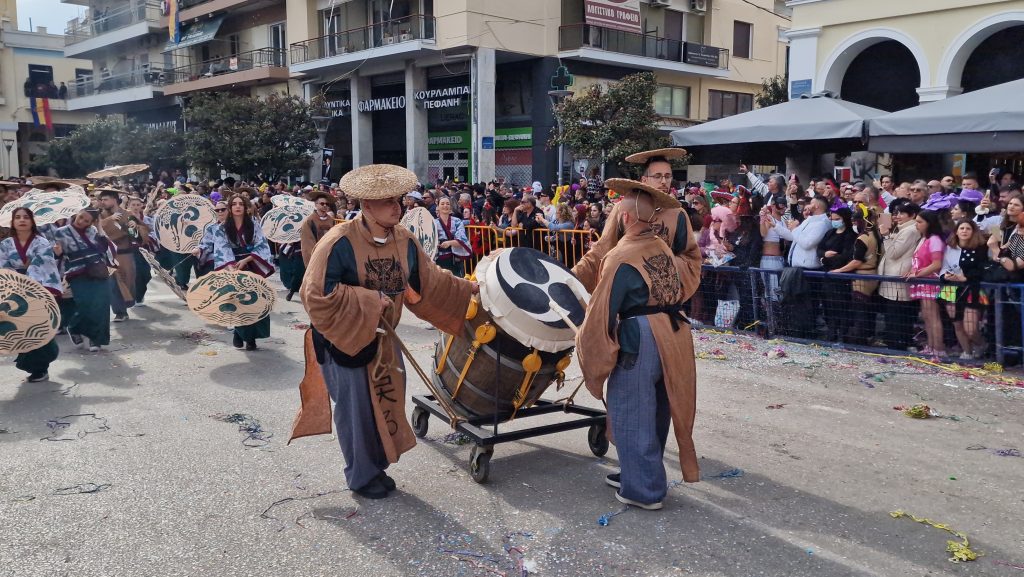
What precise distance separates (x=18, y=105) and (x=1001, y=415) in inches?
2031

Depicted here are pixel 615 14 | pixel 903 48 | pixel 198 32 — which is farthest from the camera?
pixel 198 32

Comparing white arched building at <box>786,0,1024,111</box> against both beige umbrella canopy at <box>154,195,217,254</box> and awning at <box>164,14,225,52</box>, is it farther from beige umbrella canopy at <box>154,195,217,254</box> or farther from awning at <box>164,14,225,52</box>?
awning at <box>164,14,225,52</box>

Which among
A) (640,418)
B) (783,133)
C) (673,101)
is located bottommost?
(640,418)

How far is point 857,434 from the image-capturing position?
588 cm

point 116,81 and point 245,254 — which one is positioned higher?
point 116,81

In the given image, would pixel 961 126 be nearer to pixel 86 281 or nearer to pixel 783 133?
pixel 783 133

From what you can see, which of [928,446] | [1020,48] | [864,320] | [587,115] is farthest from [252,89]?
[928,446]

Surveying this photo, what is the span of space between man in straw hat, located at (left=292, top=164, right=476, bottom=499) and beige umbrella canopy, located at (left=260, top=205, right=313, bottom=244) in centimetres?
735

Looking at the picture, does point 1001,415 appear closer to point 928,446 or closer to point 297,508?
point 928,446

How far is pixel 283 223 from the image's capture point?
39.5 ft

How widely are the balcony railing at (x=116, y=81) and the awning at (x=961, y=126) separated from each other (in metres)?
35.6

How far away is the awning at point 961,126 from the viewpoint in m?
8.77

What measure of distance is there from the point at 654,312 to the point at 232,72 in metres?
32.9

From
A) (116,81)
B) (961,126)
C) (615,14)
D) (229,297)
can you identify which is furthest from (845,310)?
(116,81)
